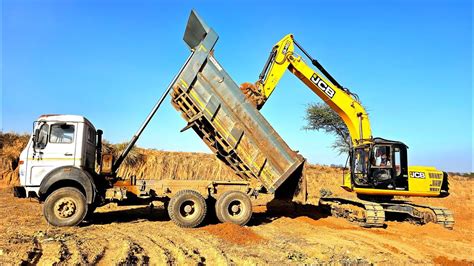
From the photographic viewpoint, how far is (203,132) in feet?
37.8

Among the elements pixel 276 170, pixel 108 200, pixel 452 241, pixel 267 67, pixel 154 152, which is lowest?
Answer: pixel 452 241

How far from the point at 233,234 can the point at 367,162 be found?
5.57m

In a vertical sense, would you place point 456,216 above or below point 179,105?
below

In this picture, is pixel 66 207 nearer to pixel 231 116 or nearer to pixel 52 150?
pixel 52 150

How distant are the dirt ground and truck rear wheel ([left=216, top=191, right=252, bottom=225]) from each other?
0.55 meters

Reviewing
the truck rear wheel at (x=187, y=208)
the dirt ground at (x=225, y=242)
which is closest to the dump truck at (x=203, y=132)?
the truck rear wheel at (x=187, y=208)

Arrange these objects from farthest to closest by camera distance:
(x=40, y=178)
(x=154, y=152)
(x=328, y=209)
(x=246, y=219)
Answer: (x=154, y=152), (x=328, y=209), (x=246, y=219), (x=40, y=178)

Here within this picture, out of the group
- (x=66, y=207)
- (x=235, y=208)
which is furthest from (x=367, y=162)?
(x=66, y=207)

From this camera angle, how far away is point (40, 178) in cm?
999

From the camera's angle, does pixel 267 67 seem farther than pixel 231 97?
Yes

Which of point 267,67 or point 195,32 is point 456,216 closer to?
point 267,67

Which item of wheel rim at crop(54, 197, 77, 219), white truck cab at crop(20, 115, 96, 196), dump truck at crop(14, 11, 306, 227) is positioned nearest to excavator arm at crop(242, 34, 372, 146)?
dump truck at crop(14, 11, 306, 227)

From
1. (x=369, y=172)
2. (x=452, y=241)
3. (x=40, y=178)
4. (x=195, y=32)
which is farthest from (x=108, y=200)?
(x=452, y=241)

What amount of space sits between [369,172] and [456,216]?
780 cm
